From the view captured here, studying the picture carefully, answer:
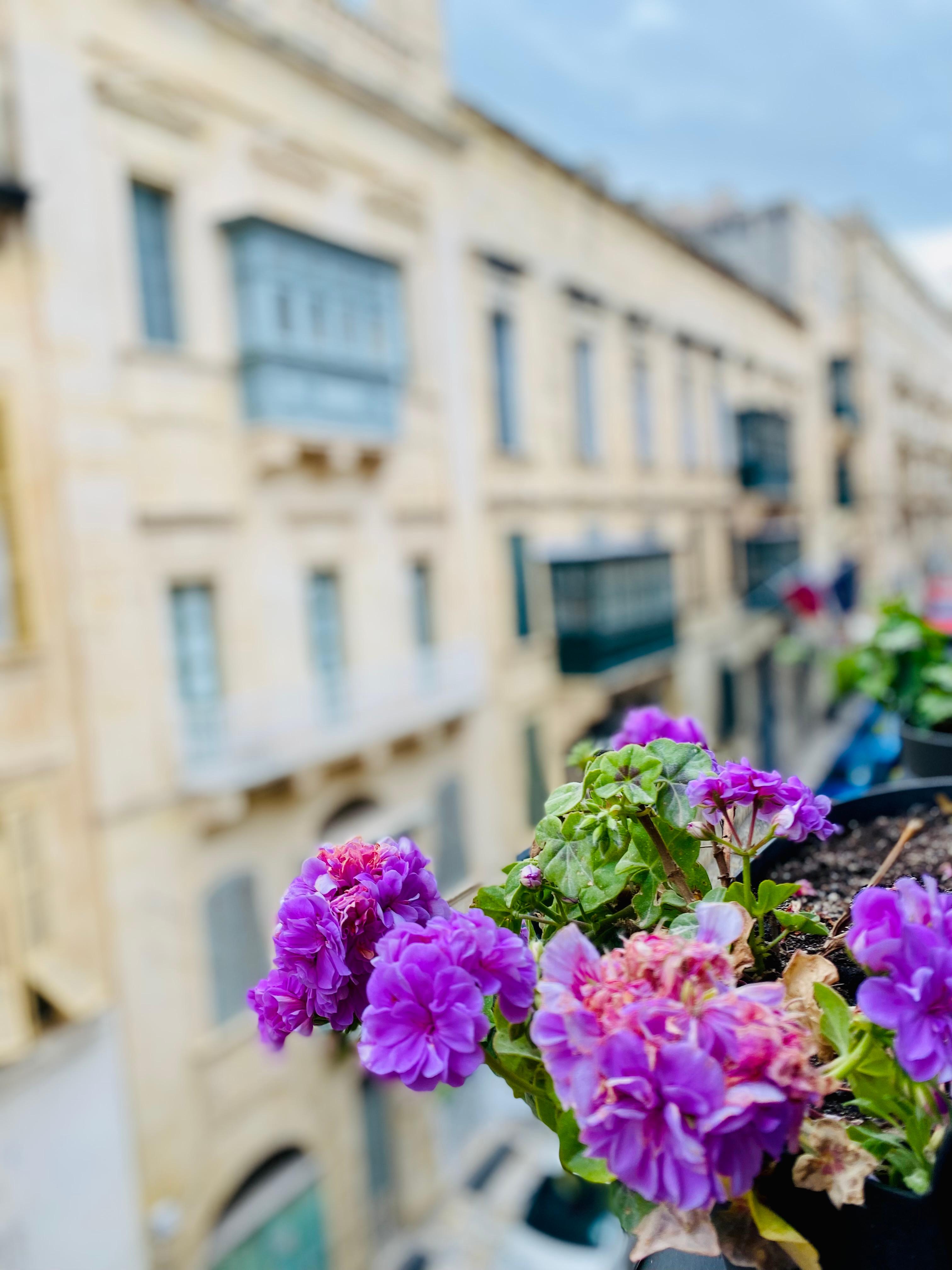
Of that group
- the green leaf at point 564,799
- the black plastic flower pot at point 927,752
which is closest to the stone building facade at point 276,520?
the black plastic flower pot at point 927,752

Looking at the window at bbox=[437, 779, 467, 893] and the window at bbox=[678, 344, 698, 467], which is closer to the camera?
the window at bbox=[437, 779, 467, 893]

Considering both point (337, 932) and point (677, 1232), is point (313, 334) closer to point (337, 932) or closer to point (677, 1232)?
point (337, 932)

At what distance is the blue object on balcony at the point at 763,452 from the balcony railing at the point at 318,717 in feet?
28.1

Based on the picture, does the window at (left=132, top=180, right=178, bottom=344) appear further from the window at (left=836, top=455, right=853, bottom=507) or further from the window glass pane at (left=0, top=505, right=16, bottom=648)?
the window at (left=836, top=455, right=853, bottom=507)

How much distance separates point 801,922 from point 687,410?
13956 mm

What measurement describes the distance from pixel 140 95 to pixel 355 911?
6.70m

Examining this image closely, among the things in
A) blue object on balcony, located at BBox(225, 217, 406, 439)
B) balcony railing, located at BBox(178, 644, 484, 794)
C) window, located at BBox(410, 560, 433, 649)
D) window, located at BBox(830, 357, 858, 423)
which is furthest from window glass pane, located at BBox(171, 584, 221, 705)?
window, located at BBox(830, 357, 858, 423)

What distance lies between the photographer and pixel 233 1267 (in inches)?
268

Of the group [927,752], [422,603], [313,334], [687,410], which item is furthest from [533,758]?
[927,752]

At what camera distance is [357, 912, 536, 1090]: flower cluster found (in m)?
0.56

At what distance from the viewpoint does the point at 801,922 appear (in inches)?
28.8

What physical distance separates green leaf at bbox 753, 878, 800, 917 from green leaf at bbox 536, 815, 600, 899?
0.12 m

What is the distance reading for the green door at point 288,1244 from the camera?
688 centimetres

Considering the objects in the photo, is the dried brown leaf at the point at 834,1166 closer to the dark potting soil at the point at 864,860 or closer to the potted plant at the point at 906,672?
the dark potting soil at the point at 864,860
